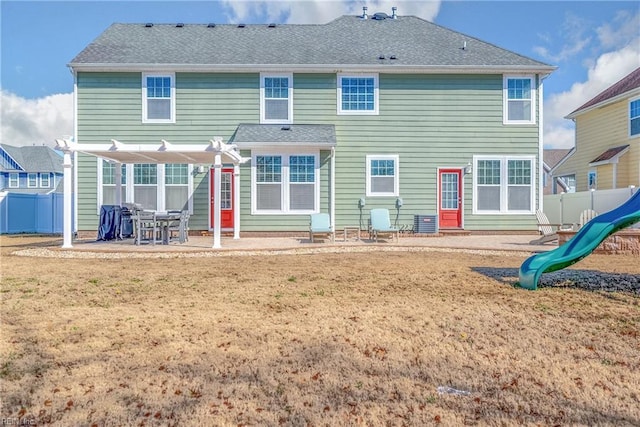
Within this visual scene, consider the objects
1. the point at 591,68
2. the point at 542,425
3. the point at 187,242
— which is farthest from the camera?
the point at 591,68

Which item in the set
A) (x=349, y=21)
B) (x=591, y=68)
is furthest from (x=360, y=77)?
(x=591, y=68)

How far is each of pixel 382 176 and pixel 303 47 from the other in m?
5.37

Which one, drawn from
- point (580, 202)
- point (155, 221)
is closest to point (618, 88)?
point (580, 202)

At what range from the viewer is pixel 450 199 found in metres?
13.8

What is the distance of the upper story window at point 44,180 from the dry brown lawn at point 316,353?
123 feet

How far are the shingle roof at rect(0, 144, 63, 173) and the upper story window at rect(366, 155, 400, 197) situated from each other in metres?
34.6

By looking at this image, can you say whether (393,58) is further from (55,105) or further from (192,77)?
(55,105)

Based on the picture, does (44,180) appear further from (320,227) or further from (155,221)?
(320,227)

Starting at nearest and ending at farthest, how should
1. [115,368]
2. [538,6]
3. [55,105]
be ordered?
[115,368] → [538,6] → [55,105]

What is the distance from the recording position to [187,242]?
442 inches

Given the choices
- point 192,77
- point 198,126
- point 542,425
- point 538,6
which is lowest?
point 542,425

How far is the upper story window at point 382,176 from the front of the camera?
13.6 meters

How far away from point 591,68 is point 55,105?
44111mm

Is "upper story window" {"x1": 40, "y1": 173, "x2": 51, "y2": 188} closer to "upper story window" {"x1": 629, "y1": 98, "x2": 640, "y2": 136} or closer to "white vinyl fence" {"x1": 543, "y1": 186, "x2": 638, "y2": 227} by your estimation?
"white vinyl fence" {"x1": 543, "y1": 186, "x2": 638, "y2": 227}
